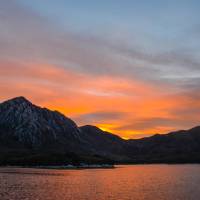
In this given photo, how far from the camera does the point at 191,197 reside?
12031cm

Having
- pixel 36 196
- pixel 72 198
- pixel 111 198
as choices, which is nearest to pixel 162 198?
pixel 111 198

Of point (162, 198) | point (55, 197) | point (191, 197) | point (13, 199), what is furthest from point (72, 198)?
point (191, 197)

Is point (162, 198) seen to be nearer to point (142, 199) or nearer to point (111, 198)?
point (142, 199)

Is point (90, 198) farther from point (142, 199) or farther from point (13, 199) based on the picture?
point (13, 199)

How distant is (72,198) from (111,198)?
1116 cm

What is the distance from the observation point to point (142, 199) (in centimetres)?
11650

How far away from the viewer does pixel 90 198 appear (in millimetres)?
117438

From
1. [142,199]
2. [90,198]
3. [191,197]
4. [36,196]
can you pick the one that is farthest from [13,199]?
[191,197]

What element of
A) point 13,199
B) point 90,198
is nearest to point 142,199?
point 90,198

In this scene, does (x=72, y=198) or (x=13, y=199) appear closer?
(x=13, y=199)

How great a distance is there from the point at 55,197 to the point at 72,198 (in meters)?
4.92

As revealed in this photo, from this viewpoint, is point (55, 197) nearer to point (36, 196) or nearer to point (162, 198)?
point (36, 196)

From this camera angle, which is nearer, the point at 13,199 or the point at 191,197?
the point at 13,199

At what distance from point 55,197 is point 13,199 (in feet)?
44.6
